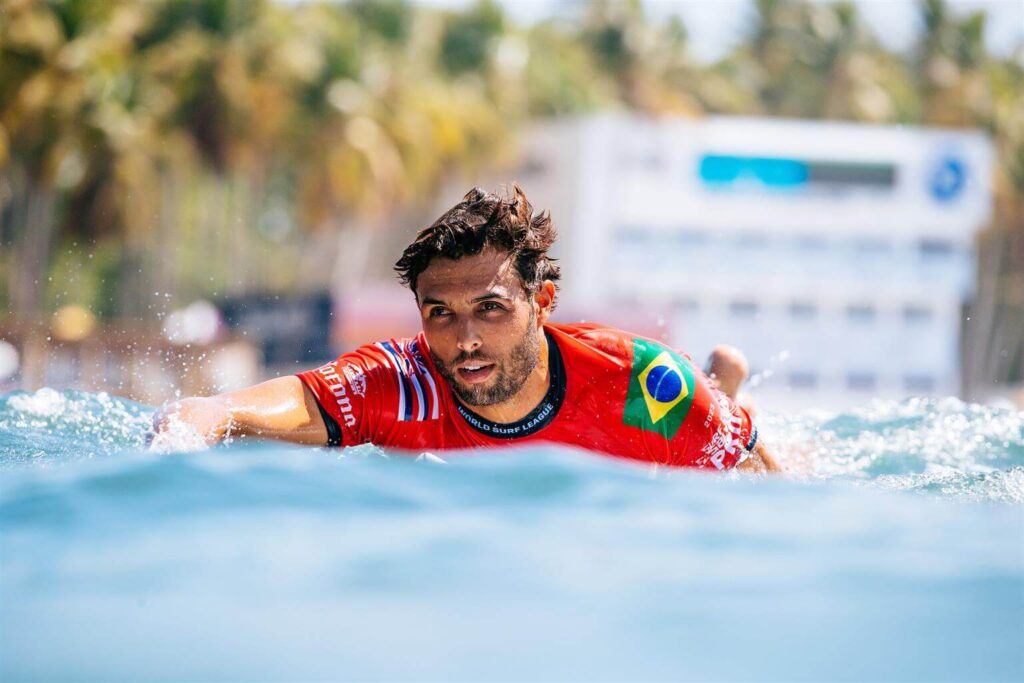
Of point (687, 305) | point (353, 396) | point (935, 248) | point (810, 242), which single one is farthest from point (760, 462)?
point (935, 248)

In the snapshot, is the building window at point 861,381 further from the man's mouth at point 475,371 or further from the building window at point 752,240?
the man's mouth at point 475,371

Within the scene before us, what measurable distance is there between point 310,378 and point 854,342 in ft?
130

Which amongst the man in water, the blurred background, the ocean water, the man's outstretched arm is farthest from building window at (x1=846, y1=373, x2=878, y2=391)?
the ocean water

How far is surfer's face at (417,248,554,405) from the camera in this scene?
5.42 metres

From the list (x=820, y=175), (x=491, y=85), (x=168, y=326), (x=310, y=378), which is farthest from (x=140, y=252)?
(x=310, y=378)

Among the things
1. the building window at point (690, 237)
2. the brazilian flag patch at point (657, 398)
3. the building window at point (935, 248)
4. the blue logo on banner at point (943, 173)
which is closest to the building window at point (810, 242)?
the building window at point (690, 237)

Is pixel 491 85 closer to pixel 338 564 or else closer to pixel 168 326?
pixel 168 326

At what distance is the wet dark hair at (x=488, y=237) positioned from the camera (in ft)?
18.1

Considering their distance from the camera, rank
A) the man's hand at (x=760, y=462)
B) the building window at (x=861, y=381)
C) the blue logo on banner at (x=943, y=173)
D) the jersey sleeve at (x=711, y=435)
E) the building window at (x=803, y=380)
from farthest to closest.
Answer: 1. the blue logo on banner at (x=943, y=173)
2. the building window at (x=861, y=381)
3. the building window at (x=803, y=380)
4. the man's hand at (x=760, y=462)
5. the jersey sleeve at (x=711, y=435)

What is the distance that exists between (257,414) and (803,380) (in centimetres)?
3818

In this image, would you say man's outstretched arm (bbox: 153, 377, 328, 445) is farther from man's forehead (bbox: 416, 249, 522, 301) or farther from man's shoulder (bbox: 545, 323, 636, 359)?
man's shoulder (bbox: 545, 323, 636, 359)

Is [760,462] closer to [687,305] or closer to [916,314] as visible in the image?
[687,305]

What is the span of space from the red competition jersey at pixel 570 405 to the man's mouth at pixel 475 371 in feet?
0.88

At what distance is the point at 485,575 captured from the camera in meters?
3.53
